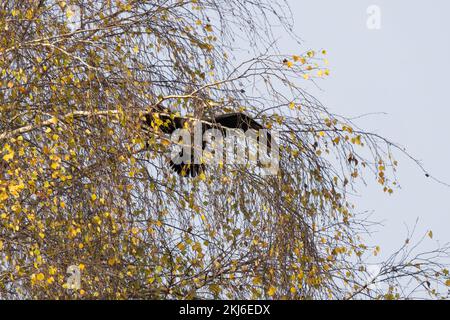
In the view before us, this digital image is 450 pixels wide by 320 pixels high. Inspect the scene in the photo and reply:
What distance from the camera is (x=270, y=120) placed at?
742cm

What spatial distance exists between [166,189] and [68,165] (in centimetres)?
77

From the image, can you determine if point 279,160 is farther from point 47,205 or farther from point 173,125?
point 47,205

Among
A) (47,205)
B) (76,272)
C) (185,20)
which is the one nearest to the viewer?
(76,272)

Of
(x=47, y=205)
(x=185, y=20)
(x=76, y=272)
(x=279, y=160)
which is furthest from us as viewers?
(x=185, y=20)

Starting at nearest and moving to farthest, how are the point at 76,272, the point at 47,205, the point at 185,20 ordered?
the point at 76,272 → the point at 47,205 → the point at 185,20
